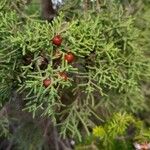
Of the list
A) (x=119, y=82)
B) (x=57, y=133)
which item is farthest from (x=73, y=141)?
(x=119, y=82)

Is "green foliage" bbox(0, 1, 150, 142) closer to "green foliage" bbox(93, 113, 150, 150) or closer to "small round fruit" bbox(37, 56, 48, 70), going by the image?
"small round fruit" bbox(37, 56, 48, 70)

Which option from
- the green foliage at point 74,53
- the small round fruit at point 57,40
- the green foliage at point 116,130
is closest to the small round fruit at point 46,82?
the green foliage at point 74,53

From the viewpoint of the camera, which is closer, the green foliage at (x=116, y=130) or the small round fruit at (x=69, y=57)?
the small round fruit at (x=69, y=57)

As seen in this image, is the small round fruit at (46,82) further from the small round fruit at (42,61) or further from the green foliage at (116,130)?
the green foliage at (116,130)

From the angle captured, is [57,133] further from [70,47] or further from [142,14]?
[70,47]

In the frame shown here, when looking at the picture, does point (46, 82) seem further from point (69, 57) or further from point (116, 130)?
point (116, 130)

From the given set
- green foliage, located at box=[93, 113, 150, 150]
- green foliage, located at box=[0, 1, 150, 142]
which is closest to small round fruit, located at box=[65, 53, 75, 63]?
green foliage, located at box=[0, 1, 150, 142]

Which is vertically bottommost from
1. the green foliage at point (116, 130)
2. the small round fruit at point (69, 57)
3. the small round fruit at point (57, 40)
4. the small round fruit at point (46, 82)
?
the green foliage at point (116, 130)

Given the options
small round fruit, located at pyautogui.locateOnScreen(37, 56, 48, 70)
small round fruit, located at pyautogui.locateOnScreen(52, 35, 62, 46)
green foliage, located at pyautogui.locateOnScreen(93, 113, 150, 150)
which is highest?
small round fruit, located at pyautogui.locateOnScreen(52, 35, 62, 46)

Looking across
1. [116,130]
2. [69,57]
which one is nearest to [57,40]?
[69,57]

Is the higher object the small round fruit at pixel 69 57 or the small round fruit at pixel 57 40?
the small round fruit at pixel 57 40

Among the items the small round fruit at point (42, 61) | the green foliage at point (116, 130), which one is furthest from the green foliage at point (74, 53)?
the green foliage at point (116, 130)

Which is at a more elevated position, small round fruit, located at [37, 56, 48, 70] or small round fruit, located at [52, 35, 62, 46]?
small round fruit, located at [52, 35, 62, 46]
